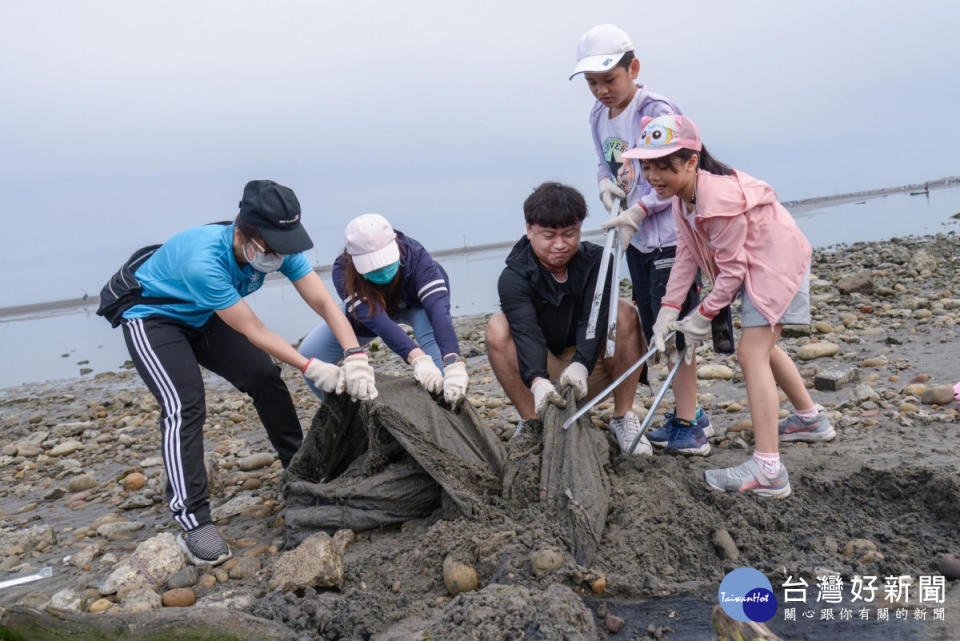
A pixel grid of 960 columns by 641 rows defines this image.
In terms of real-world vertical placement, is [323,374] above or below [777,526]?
above

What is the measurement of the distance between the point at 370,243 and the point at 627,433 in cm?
168

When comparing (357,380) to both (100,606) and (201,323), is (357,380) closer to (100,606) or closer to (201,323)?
(201,323)

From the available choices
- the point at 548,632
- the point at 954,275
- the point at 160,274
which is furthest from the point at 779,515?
the point at 954,275

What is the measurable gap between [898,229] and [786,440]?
723 inches

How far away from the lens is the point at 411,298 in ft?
12.6

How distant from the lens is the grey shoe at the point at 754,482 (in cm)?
277

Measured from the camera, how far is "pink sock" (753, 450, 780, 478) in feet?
9.13

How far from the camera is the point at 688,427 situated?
3494mm

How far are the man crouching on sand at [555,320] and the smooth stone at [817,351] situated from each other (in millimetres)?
2396

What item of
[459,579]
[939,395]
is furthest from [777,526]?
[939,395]

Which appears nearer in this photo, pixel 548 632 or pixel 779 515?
pixel 548 632

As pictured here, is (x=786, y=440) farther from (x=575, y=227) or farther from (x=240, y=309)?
(x=240, y=309)

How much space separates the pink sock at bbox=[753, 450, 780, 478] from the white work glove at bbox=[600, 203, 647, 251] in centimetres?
119

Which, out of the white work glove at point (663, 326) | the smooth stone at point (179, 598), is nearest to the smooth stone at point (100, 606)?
the smooth stone at point (179, 598)
